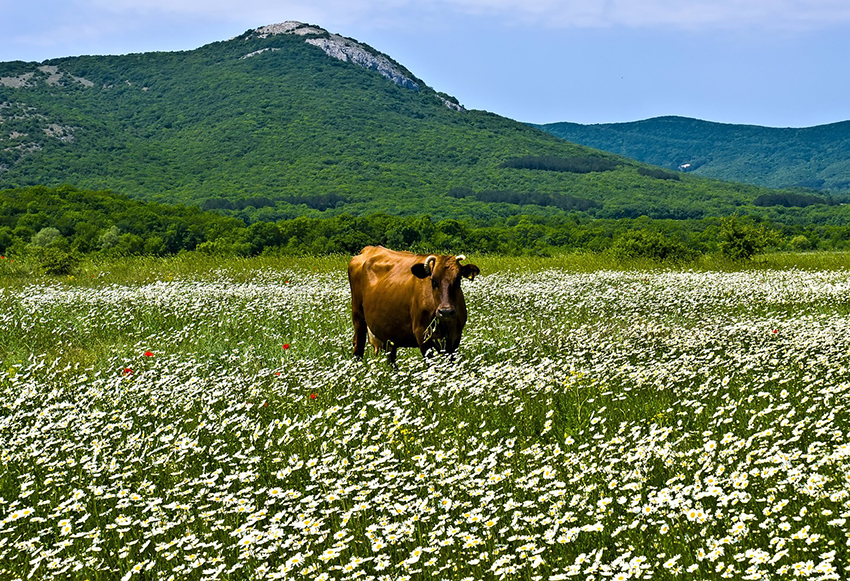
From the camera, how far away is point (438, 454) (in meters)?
5.21

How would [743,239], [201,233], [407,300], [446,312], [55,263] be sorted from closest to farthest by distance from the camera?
1. [446,312]
2. [407,300]
3. [55,263]
4. [743,239]
5. [201,233]

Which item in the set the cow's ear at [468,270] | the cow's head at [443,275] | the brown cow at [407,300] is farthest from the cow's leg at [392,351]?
the cow's ear at [468,270]

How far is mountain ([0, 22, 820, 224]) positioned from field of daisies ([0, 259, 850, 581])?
103 metres

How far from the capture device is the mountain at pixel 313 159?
130875 mm

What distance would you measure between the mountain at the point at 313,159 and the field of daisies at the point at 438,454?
103 metres

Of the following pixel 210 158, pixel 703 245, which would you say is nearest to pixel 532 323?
pixel 703 245

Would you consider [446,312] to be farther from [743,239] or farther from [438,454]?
[743,239]

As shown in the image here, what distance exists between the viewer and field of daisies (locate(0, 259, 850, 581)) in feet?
13.6

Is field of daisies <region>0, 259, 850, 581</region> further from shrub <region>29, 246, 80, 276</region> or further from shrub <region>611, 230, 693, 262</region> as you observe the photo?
shrub <region>611, 230, 693, 262</region>

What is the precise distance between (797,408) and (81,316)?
38.7 ft

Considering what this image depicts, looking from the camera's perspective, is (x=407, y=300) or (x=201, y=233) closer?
(x=407, y=300)

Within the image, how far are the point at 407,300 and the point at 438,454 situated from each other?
15.9ft

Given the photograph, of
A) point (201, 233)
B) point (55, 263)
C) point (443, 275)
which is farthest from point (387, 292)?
point (201, 233)

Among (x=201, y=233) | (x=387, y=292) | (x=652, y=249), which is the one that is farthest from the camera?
(x=201, y=233)
